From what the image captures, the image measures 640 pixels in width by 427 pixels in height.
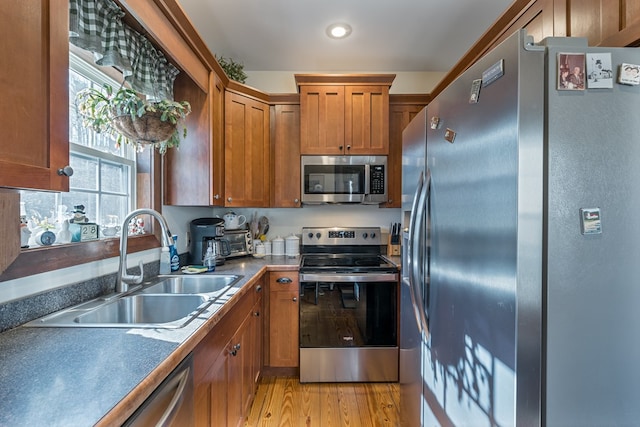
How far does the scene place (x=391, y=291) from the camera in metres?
2.09

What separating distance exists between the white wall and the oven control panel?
1.42 m

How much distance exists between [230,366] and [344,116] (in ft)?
6.53

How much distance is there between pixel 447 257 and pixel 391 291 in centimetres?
110

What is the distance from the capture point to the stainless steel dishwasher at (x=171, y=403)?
66 cm

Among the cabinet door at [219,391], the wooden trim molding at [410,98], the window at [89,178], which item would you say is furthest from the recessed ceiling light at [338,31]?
the cabinet door at [219,391]

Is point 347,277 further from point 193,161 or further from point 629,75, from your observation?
point 629,75

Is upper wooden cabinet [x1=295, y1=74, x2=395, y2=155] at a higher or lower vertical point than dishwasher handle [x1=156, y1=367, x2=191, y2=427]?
higher

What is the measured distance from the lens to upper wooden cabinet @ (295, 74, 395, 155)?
2352 mm

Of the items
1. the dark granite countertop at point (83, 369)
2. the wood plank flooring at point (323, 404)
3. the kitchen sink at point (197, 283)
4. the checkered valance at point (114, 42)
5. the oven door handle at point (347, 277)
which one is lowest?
the wood plank flooring at point (323, 404)

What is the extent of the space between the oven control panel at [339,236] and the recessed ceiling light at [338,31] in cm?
161

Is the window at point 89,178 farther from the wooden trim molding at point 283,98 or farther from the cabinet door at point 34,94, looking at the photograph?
the wooden trim molding at point 283,98

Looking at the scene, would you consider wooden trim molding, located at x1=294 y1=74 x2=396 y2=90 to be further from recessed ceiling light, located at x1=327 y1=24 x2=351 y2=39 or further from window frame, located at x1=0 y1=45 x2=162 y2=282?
window frame, located at x1=0 y1=45 x2=162 y2=282

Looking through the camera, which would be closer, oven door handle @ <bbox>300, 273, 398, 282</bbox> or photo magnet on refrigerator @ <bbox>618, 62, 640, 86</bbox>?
photo magnet on refrigerator @ <bbox>618, 62, 640, 86</bbox>

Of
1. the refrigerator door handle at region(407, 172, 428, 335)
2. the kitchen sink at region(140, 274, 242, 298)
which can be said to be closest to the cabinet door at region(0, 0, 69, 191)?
the kitchen sink at region(140, 274, 242, 298)
